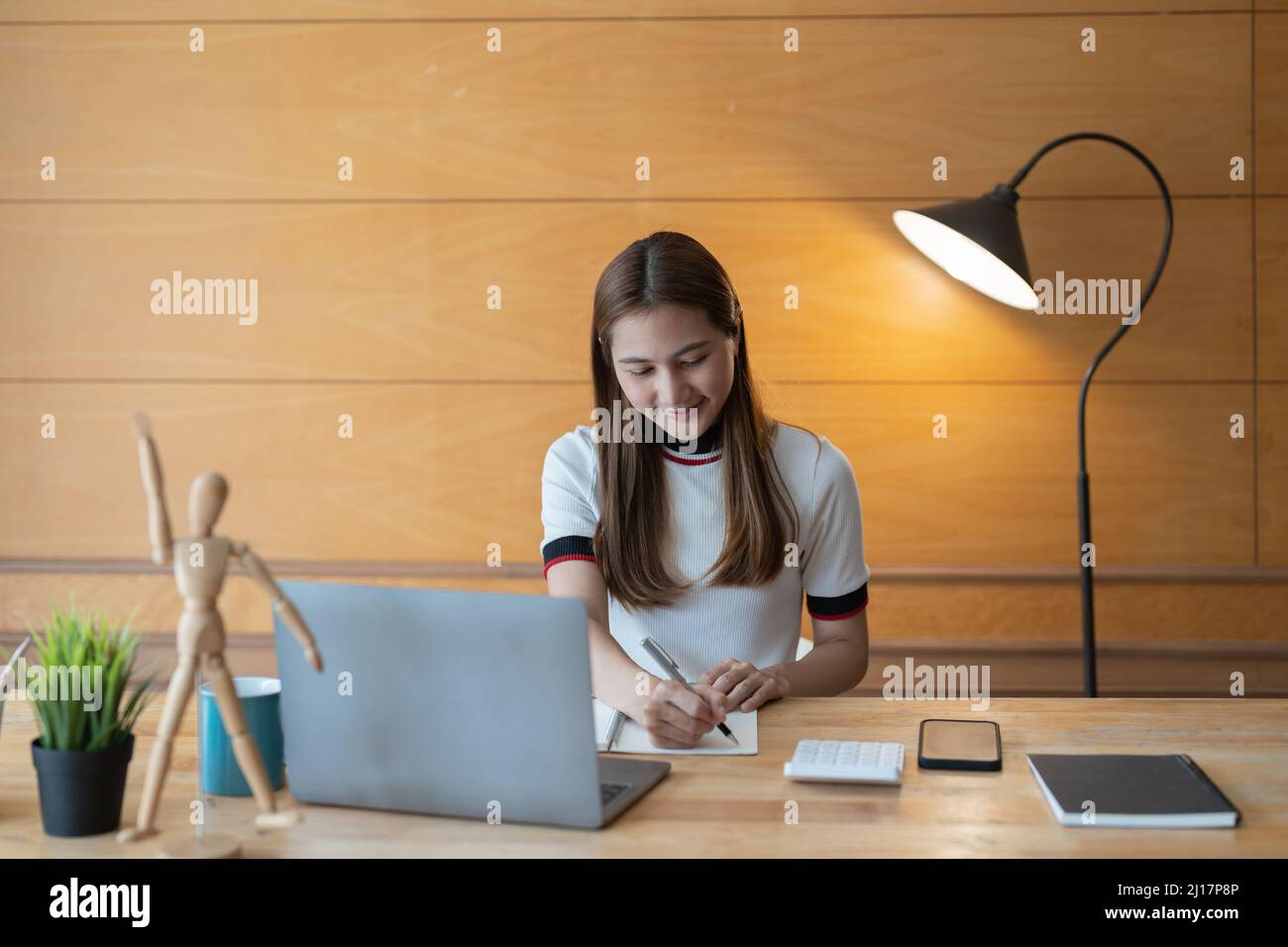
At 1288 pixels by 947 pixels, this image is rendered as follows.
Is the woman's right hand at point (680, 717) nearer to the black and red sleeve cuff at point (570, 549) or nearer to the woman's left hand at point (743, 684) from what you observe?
the woman's left hand at point (743, 684)

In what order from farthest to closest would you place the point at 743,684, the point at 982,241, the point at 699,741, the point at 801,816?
the point at 982,241
the point at 743,684
the point at 699,741
the point at 801,816

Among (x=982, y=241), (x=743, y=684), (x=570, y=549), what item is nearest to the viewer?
(x=743, y=684)

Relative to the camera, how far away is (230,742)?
133 cm

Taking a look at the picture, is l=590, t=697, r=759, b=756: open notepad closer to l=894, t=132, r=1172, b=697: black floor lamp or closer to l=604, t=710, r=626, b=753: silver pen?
l=604, t=710, r=626, b=753: silver pen

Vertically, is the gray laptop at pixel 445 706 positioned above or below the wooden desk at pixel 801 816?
above

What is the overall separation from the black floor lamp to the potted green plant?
189cm

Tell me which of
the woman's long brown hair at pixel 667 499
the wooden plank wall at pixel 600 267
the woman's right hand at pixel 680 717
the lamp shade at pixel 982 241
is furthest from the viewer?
the wooden plank wall at pixel 600 267

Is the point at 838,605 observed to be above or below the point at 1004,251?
below

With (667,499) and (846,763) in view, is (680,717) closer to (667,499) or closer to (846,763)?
(846,763)

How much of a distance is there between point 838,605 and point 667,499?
342mm

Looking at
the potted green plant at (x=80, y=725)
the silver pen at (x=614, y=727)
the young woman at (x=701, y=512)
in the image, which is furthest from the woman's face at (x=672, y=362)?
the potted green plant at (x=80, y=725)

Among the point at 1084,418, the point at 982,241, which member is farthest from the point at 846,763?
the point at 1084,418

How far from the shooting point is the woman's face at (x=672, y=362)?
1851mm
